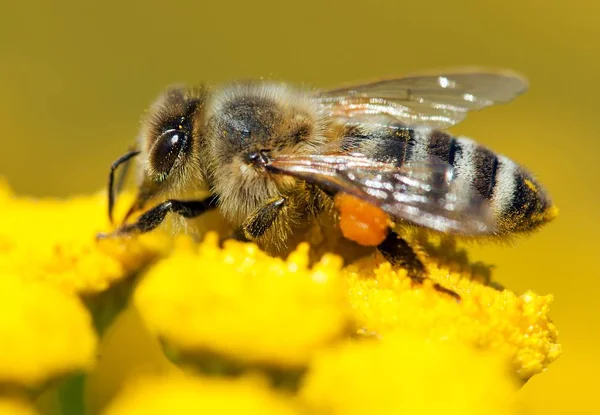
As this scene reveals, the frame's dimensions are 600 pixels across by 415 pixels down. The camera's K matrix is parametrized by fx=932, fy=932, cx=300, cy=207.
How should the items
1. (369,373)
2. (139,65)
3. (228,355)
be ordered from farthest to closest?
(139,65) < (228,355) < (369,373)

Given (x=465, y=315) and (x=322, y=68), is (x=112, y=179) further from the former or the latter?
(x=322, y=68)

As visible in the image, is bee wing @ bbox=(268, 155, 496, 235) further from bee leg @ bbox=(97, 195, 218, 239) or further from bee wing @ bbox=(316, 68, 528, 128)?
bee wing @ bbox=(316, 68, 528, 128)

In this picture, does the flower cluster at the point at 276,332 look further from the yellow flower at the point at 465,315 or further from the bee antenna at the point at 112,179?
the bee antenna at the point at 112,179

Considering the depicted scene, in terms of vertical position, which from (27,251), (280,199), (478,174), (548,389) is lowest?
(548,389)

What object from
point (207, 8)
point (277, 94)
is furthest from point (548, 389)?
point (207, 8)

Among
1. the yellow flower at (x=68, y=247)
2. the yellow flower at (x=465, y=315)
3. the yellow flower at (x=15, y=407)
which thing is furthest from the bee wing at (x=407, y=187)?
the yellow flower at (x=15, y=407)

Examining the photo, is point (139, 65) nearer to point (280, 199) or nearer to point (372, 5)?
point (372, 5)

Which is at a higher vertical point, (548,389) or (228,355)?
(228,355)
